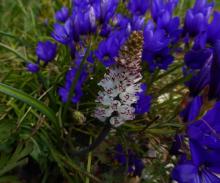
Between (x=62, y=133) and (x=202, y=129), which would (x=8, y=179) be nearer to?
(x=62, y=133)

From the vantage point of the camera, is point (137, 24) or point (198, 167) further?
point (137, 24)

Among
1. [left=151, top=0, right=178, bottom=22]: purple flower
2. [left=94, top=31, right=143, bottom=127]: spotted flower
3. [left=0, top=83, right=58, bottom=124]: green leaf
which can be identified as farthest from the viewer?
[left=151, top=0, right=178, bottom=22]: purple flower

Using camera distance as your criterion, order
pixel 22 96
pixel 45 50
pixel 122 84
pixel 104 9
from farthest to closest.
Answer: pixel 45 50
pixel 104 9
pixel 22 96
pixel 122 84

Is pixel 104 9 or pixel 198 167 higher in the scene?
pixel 104 9

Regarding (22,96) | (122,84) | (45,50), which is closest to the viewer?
(122,84)

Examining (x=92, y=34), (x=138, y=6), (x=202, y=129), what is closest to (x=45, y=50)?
(x=92, y=34)

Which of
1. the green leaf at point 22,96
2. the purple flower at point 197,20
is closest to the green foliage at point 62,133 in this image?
the green leaf at point 22,96

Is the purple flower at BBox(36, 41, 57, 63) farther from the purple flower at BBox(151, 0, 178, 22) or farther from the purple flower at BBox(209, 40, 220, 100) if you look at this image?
the purple flower at BBox(209, 40, 220, 100)

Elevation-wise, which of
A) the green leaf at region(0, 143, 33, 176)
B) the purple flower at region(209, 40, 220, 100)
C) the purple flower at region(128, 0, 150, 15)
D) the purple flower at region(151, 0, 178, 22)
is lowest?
the green leaf at region(0, 143, 33, 176)

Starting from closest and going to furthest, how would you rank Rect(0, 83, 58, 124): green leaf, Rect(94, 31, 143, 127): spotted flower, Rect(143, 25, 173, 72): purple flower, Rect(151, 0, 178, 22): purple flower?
Rect(94, 31, 143, 127): spotted flower
Rect(0, 83, 58, 124): green leaf
Rect(143, 25, 173, 72): purple flower
Rect(151, 0, 178, 22): purple flower

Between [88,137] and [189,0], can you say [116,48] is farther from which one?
[189,0]

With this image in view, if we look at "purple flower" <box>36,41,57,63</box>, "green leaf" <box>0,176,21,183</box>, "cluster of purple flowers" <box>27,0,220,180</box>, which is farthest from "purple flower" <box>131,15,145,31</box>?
"green leaf" <box>0,176,21,183</box>

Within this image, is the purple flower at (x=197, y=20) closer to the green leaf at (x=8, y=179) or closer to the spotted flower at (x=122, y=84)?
the spotted flower at (x=122, y=84)
